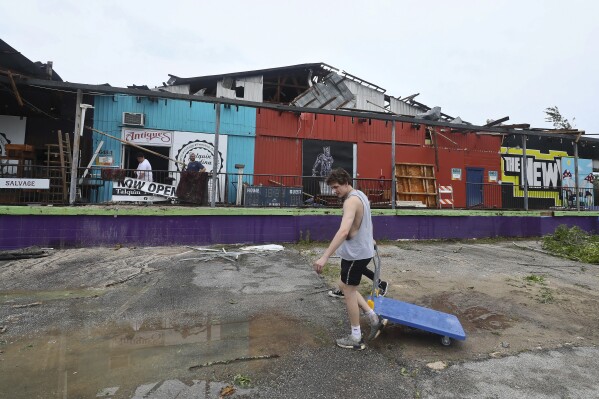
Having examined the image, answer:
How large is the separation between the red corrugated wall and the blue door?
0.78 ft

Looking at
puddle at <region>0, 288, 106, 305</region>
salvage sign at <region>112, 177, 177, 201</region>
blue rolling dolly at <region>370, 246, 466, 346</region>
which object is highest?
salvage sign at <region>112, 177, 177, 201</region>

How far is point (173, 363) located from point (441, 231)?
349 inches

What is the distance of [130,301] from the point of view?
430 centimetres

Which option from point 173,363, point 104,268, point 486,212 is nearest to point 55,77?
point 104,268

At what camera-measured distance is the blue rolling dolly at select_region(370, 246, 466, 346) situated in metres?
3.04

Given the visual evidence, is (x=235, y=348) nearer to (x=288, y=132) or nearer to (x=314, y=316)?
(x=314, y=316)

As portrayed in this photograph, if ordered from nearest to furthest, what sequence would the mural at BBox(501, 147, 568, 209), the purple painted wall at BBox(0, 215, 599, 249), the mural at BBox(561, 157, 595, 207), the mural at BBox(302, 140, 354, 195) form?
the purple painted wall at BBox(0, 215, 599, 249), the mural at BBox(302, 140, 354, 195), the mural at BBox(501, 147, 568, 209), the mural at BBox(561, 157, 595, 207)

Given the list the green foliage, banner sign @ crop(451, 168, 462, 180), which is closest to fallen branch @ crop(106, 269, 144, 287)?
the green foliage

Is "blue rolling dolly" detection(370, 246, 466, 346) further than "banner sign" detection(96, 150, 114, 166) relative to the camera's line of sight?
No

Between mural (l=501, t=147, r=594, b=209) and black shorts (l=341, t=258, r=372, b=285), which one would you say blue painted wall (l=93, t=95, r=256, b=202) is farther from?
mural (l=501, t=147, r=594, b=209)

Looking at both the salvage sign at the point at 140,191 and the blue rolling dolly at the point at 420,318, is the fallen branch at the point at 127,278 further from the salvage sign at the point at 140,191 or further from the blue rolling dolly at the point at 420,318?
the blue rolling dolly at the point at 420,318

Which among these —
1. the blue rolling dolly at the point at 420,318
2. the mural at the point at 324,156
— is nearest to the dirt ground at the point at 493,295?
the blue rolling dolly at the point at 420,318

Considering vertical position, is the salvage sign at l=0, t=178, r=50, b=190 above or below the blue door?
below

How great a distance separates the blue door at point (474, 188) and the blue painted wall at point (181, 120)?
825 centimetres
